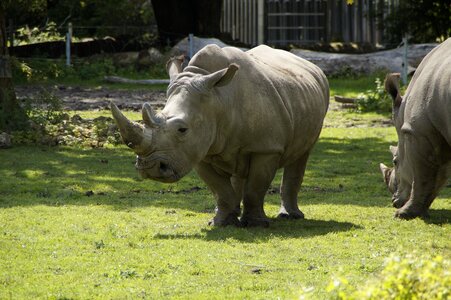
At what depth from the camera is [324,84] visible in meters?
13.3

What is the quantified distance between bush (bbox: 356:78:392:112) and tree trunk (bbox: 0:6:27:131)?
831cm

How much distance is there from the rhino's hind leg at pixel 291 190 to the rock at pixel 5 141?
689 centimetres

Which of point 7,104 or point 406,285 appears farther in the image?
point 7,104

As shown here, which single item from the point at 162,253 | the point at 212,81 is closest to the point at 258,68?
the point at 212,81

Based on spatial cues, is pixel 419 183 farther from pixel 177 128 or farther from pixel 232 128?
pixel 177 128

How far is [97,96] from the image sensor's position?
26.0 m

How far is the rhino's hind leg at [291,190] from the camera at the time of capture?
1238 centimetres

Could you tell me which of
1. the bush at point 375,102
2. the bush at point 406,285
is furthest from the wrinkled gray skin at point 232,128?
the bush at point 375,102

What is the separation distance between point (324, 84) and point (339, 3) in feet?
81.5

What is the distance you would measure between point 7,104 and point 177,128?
9357 mm

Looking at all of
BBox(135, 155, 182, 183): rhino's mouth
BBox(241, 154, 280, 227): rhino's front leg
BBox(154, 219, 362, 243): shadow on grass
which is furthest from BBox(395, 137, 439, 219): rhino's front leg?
BBox(135, 155, 182, 183): rhino's mouth

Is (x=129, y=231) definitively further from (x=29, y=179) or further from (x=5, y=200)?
(x=29, y=179)

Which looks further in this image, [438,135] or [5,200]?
[5,200]

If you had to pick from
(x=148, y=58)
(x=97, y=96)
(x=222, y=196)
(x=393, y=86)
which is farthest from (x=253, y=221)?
(x=148, y=58)
